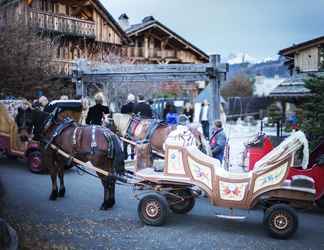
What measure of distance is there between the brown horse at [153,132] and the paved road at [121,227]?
1.30 meters

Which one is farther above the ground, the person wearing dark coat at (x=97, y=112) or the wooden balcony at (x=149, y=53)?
the wooden balcony at (x=149, y=53)

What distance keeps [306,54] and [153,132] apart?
14450 mm

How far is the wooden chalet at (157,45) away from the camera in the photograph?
30.6 m

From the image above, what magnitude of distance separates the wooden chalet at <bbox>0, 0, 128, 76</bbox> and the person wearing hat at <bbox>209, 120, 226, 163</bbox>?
13384 mm

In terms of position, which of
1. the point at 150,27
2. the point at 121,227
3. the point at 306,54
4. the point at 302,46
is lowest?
the point at 121,227

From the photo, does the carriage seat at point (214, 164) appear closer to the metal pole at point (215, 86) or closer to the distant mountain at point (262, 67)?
the metal pole at point (215, 86)

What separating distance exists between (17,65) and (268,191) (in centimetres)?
1087

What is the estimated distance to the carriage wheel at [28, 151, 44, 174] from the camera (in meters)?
10.9

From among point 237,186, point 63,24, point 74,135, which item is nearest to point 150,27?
point 63,24

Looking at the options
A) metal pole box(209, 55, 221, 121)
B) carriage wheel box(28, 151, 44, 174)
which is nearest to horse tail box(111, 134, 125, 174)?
carriage wheel box(28, 151, 44, 174)

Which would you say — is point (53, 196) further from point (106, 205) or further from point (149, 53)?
point (149, 53)

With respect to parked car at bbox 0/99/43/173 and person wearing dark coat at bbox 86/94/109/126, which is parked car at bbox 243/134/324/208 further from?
parked car at bbox 0/99/43/173

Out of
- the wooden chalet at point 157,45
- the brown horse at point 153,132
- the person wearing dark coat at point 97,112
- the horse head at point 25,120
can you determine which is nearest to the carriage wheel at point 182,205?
the brown horse at point 153,132

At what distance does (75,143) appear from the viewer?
808cm
